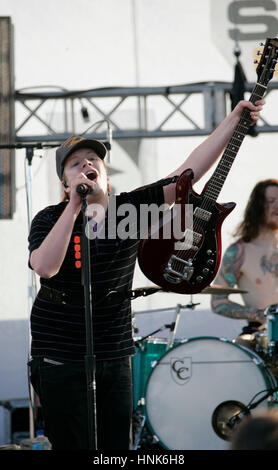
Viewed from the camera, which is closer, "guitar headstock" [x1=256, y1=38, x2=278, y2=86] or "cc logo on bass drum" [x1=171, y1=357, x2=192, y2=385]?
"guitar headstock" [x1=256, y1=38, x2=278, y2=86]

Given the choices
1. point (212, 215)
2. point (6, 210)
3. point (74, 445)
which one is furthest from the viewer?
point (6, 210)

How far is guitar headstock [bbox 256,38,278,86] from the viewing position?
2.95 meters

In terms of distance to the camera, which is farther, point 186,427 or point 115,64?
point 115,64

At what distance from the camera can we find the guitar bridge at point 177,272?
9.64ft

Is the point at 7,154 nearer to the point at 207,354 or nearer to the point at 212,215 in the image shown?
the point at 207,354

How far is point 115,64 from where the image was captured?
6465 mm

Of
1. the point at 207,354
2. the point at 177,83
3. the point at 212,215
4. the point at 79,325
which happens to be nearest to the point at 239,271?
the point at 207,354

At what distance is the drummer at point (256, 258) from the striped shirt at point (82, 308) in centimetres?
265

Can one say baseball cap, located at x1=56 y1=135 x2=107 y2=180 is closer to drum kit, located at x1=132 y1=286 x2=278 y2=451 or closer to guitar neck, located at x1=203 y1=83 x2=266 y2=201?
guitar neck, located at x1=203 y1=83 x2=266 y2=201

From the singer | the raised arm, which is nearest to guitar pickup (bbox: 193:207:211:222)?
the raised arm

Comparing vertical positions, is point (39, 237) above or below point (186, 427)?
above

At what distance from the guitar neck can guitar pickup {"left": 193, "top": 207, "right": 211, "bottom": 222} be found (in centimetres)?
6

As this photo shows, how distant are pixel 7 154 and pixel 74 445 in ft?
13.3

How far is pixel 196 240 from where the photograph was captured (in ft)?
9.82
